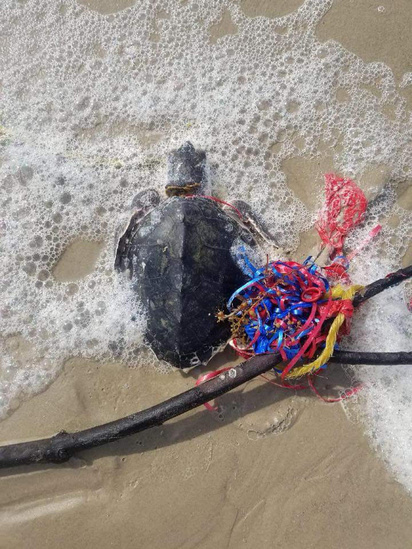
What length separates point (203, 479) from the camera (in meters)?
2.97

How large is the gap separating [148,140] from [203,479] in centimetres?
256

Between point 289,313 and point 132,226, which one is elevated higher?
point 289,313

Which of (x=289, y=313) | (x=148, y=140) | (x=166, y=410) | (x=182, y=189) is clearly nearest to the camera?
(x=166, y=410)

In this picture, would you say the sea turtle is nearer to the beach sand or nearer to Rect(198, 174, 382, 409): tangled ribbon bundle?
Rect(198, 174, 382, 409): tangled ribbon bundle

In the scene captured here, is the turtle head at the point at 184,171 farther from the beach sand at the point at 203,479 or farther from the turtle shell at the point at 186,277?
the beach sand at the point at 203,479

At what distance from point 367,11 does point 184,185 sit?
6.82ft

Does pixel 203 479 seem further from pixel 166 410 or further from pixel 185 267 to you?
pixel 185 267

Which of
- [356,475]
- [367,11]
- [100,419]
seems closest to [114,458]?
[100,419]

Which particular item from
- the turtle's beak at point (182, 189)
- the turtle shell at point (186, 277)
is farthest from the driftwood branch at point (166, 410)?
the turtle's beak at point (182, 189)

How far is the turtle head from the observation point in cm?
326

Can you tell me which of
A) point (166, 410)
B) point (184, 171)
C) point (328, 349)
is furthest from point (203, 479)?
point (184, 171)

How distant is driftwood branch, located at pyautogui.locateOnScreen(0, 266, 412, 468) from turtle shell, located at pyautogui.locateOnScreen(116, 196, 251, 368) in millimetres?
319

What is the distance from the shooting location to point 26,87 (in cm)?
368

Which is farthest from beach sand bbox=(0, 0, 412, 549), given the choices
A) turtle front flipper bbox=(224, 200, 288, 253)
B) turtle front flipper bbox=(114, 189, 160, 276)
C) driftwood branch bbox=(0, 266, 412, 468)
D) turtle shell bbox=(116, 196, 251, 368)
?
turtle front flipper bbox=(224, 200, 288, 253)
